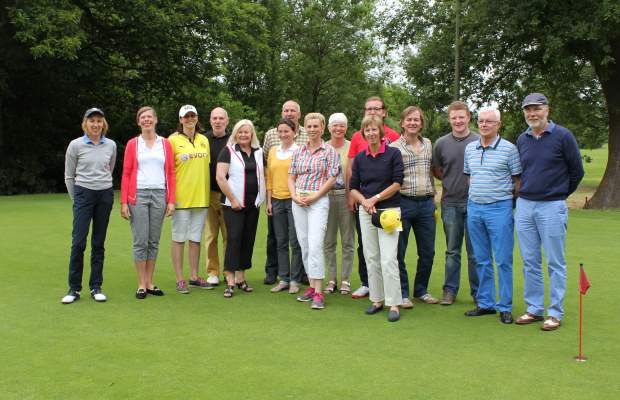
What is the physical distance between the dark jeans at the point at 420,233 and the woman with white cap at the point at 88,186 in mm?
3017

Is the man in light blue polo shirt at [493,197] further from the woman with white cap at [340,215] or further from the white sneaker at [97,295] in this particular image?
the white sneaker at [97,295]

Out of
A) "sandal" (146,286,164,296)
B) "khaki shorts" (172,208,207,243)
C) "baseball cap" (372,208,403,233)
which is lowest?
"sandal" (146,286,164,296)

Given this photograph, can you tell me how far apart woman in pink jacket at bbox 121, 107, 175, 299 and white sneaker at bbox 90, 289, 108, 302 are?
1.19 feet

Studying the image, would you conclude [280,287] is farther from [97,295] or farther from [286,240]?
[97,295]

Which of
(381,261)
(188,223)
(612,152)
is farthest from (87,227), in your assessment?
(612,152)

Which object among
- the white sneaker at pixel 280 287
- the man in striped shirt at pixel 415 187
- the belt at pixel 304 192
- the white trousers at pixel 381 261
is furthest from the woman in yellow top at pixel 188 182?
the man in striped shirt at pixel 415 187

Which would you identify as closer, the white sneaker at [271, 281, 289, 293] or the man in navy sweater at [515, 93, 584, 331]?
the man in navy sweater at [515, 93, 584, 331]

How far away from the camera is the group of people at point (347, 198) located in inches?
240

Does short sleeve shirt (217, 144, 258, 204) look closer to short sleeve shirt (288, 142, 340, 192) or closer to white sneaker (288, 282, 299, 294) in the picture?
short sleeve shirt (288, 142, 340, 192)

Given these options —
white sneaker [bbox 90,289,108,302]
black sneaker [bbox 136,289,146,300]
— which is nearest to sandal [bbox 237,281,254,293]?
black sneaker [bbox 136,289,146,300]

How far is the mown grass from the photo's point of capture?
4.42 metres

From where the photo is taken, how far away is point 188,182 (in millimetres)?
7496

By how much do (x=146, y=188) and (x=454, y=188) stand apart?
313 centimetres

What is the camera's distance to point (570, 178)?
593 centimetres
